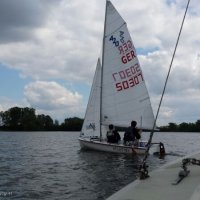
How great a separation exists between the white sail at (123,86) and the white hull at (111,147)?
93.0 inches

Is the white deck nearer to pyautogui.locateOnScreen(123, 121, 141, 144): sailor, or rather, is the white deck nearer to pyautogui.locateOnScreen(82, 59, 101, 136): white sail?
pyautogui.locateOnScreen(123, 121, 141, 144): sailor

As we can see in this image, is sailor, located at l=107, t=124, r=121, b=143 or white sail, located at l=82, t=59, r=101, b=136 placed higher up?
white sail, located at l=82, t=59, r=101, b=136

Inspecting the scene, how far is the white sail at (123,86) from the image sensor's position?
92.9 ft

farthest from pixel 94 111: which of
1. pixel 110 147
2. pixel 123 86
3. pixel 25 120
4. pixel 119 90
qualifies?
pixel 25 120

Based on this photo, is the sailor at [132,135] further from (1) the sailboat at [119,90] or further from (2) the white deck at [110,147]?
(1) the sailboat at [119,90]

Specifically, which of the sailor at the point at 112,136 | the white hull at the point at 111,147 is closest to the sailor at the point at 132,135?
the white hull at the point at 111,147

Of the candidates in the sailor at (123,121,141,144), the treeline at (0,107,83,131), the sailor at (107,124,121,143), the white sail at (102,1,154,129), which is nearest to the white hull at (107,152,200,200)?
the sailor at (123,121,141,144)

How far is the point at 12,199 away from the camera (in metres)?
10.5

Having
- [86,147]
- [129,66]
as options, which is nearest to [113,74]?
[129,66]

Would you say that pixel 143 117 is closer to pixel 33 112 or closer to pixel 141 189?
pixel 141 189

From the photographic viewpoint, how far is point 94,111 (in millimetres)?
29016

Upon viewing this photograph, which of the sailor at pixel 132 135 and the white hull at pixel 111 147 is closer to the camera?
the white hull at pixel 111 147

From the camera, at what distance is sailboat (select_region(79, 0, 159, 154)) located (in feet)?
92.9

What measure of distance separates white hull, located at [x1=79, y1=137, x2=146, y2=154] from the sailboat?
1353mm
